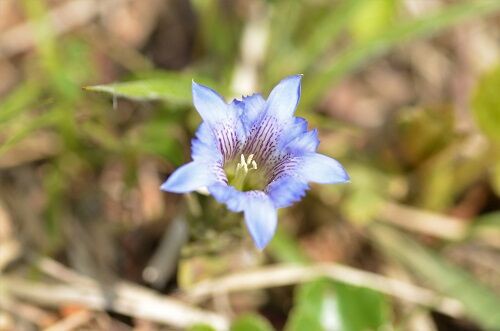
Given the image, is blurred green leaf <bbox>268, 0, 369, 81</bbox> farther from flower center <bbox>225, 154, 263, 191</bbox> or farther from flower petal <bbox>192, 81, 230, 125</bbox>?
flower petal <bbox>192, 81, 230, 125</bbox>

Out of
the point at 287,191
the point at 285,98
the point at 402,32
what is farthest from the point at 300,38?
the point at 287,191

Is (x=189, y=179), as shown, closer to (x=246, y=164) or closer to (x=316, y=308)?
(x=246, y=164)

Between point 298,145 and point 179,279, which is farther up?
point 298,145

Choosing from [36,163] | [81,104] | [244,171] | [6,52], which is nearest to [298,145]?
[244,171]

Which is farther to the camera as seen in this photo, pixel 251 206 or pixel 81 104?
pixel 81 104

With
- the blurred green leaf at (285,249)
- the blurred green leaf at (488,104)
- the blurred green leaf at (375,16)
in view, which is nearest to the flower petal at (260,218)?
the blurred green leaf at (285,249)

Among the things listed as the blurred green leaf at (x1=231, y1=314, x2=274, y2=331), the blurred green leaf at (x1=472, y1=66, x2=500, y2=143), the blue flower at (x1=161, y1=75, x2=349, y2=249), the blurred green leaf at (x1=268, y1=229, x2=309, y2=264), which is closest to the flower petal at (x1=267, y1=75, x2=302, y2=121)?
the blue flower at (x1=161, y1=75, x2=349, y2=249)

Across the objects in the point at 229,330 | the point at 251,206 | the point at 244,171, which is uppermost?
the point at 244,171

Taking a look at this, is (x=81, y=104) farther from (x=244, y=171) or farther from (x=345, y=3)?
(x=345, y=3)
